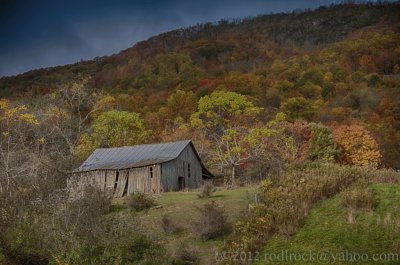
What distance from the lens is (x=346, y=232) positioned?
1459 cm

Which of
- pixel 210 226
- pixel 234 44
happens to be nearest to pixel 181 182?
pixel 210 226

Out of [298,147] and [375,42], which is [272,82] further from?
[298,147]

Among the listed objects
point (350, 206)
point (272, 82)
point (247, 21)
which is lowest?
point (350, 206)

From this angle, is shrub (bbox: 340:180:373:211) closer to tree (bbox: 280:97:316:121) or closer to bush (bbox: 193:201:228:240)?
bush (bbox: 193:201:228:240)

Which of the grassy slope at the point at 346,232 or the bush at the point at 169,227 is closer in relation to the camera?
the grassy slope at the point at 346,232

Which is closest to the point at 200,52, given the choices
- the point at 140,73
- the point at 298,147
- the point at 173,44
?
the point at 173,44

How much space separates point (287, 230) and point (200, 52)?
360 feet

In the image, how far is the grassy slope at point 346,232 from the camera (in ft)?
45.4

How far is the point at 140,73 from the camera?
107m

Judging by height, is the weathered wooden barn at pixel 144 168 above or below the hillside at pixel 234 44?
below

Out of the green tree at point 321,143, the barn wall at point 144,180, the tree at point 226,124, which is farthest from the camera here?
the green tree at point 321,143

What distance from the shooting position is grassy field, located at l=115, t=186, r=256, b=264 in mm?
17625

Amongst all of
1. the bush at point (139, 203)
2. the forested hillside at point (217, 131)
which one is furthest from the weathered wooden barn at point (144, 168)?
the bush at point (139, 203)

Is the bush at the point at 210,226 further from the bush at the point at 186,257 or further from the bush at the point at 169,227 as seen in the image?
the bush at the point at 186,257
